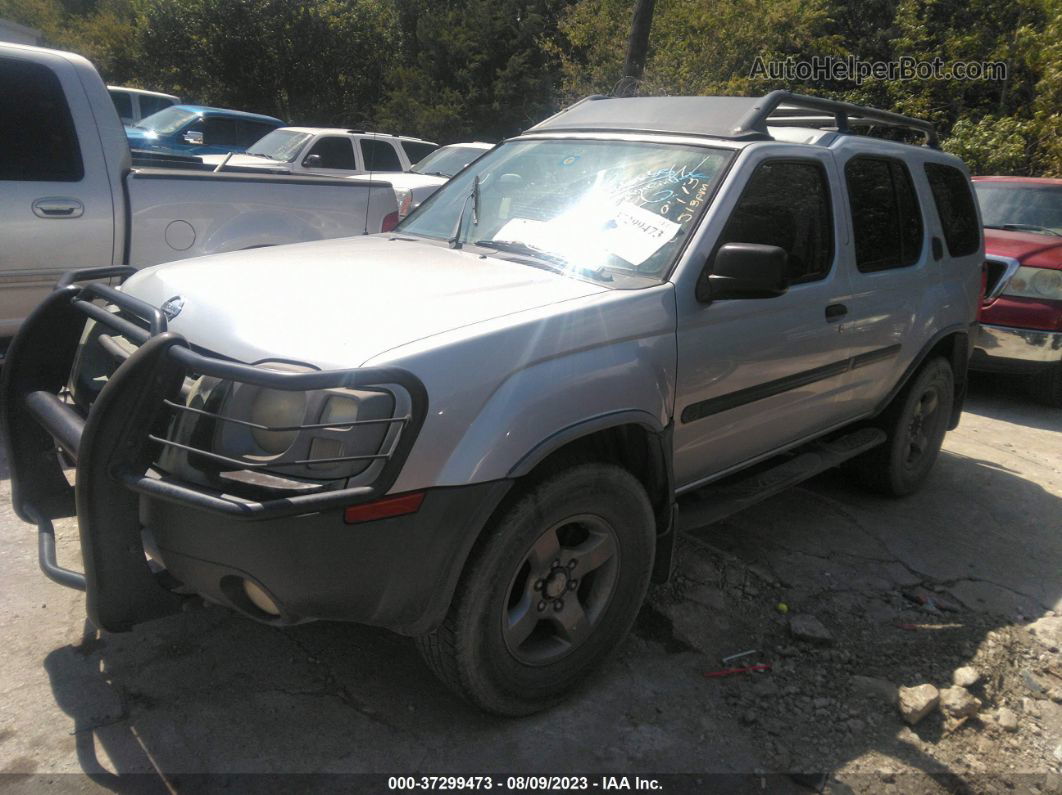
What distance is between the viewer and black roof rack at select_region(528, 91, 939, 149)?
356 cm

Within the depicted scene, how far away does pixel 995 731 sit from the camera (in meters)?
3.01

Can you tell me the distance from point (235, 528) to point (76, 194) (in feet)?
11.0

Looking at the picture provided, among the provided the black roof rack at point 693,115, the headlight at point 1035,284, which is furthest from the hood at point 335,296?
the headlight at point 1035,284

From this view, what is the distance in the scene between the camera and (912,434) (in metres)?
5.02

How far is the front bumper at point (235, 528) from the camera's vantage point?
2.17 metres

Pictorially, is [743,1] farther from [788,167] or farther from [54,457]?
[54,457]

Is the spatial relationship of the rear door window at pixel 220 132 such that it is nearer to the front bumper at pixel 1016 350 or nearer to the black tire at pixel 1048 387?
the front bumper at pixel 1016 350

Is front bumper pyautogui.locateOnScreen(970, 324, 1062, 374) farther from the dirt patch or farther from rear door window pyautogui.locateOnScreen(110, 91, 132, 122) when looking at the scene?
rear door window pyautogui.locateOnScreen(110, 91, 132, 122)

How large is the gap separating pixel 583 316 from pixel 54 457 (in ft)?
5.97

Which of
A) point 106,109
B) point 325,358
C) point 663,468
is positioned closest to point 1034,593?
point 663,468

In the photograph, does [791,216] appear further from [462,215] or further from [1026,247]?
[1026,247]

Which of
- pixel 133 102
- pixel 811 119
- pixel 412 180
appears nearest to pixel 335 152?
pixel 412 180

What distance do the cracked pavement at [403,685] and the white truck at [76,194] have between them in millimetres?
1321

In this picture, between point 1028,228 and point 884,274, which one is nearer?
point 884,274
